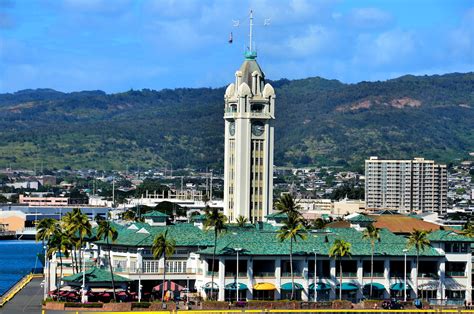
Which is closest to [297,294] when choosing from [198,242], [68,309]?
[198,242]

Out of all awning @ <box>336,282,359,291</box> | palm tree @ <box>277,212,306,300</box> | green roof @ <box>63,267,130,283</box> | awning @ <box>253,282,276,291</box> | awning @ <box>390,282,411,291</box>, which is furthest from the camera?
awning @ <box>390,282,411,291</box>

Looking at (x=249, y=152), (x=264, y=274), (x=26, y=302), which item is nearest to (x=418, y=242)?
(x=264, y=274)

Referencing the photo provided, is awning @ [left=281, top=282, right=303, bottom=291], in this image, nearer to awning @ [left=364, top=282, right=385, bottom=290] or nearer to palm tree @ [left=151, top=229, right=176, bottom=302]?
awning @ [left=364, top=282, right=385, bottom=290]

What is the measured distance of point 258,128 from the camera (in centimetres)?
15662

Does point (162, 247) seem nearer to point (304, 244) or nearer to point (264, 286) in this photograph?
point (264, 286)

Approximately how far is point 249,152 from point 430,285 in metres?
42.3

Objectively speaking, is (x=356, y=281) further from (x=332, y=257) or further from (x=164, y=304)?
(x=164, y=304)

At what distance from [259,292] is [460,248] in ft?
58.5

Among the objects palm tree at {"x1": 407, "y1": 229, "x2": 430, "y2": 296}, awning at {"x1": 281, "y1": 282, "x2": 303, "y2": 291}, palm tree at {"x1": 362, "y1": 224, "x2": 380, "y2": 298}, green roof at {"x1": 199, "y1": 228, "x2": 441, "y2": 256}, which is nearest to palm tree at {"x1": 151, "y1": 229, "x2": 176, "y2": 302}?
green roof at {"x1": 199, "y1": 228, "x2": 441, "y2": 256}

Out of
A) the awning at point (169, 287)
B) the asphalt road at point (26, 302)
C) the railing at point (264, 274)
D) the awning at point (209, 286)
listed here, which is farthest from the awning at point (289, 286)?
the asphalt road at point (26, 302)

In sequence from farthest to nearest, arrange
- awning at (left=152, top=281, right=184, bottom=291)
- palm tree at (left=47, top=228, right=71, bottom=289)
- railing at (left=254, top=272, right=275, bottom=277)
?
1. palm tree at (left=47, top=228, right=71, bottom=289)
2. awning at (left=152, top=281, right=184, bottom=291)
3. railing at (left=254, top=272, right=275, bottom=277)

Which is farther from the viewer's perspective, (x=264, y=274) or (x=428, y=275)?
(x=428, y=275)

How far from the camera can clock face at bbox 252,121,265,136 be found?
15650 cm

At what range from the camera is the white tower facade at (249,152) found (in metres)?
156
